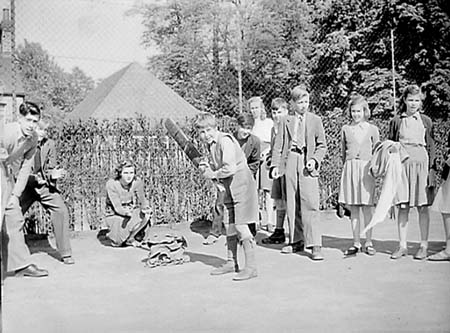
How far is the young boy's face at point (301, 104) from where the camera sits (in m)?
5.53

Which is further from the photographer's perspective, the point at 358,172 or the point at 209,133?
the point at 358,172

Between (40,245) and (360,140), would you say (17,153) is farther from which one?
(360,140)

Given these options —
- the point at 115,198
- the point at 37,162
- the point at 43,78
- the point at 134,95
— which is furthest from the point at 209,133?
the point at 134,95

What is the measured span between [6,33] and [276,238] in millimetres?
3556

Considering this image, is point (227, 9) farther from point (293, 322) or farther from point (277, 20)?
point (293, 322)

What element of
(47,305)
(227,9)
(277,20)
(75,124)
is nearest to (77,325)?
(47,305)

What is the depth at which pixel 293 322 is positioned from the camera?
3527 mm

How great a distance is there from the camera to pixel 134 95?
21344mm

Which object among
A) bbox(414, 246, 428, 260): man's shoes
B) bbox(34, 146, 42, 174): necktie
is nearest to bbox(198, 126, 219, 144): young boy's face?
bbox(34, 146, 42, 174): necktie

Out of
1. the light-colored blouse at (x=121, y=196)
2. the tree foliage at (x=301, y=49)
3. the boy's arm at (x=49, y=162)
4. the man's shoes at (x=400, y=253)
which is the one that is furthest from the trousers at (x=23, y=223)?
the tree foliage at (x=301, y=49)

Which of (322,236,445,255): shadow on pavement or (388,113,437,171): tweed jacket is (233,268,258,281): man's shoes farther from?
(388,113,437,171): tweed jacket

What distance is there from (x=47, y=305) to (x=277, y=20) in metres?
17.9

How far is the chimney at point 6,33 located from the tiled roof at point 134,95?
1137 cm

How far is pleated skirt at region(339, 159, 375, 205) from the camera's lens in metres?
5.45
